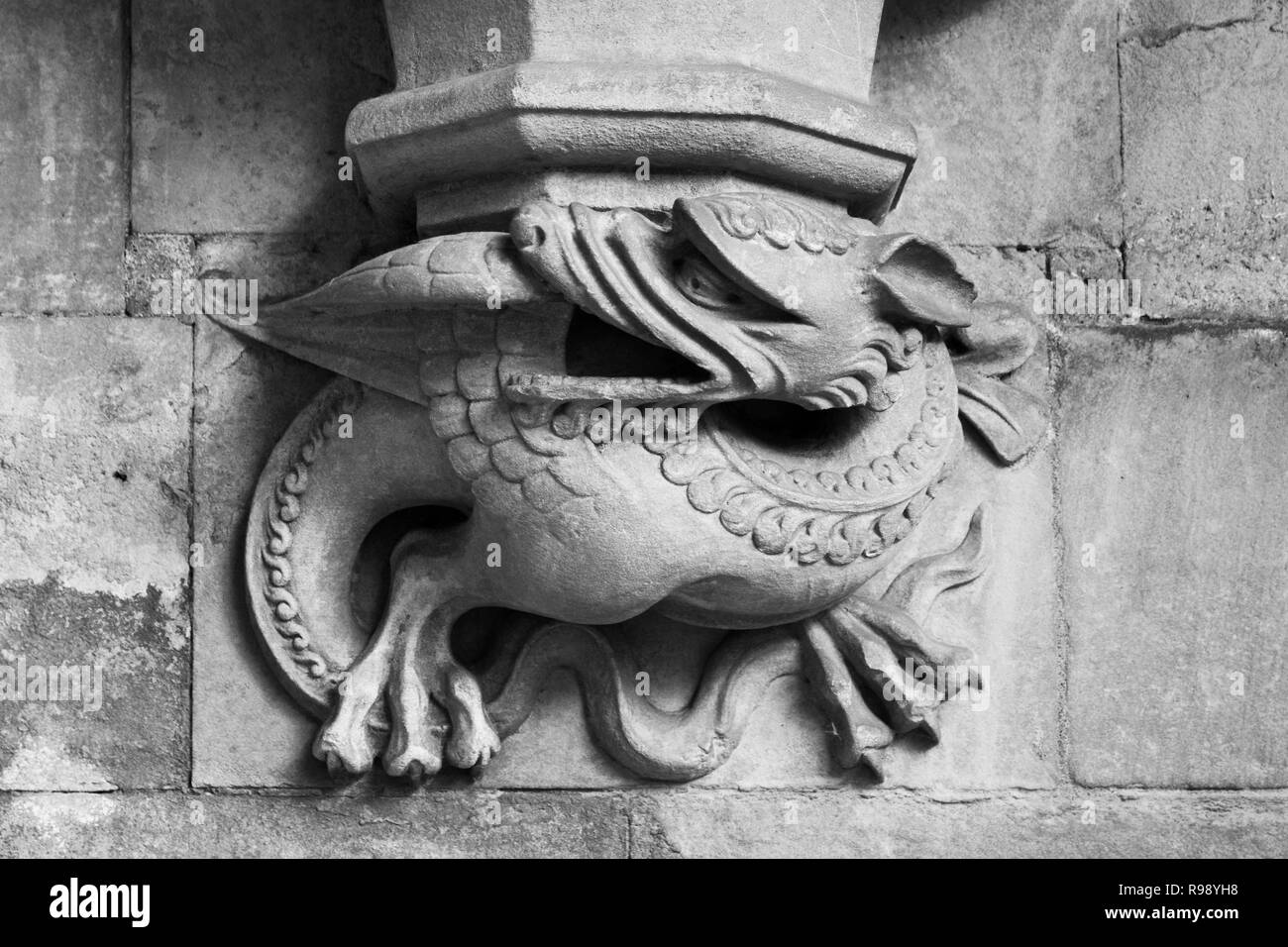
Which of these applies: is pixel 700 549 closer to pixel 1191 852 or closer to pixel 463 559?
pixel 463 559

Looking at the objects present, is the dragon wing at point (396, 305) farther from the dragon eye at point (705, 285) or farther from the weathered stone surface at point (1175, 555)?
the weathered stone surface at point (1175, 555)

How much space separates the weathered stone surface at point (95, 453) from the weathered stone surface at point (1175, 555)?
128cm


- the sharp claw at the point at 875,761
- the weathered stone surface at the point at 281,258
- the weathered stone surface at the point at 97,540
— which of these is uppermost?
the weathered stone surface at the point at 281,258

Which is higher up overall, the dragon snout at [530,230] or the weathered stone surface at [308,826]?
Answer: the dragon snout at [530,230]

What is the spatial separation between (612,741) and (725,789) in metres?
0.18

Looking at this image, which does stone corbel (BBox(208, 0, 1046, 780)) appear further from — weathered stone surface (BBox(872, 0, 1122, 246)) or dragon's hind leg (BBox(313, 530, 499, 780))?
weathered stone surface (BBox(872, 0, 1122, 246))

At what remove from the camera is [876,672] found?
8.45 feet

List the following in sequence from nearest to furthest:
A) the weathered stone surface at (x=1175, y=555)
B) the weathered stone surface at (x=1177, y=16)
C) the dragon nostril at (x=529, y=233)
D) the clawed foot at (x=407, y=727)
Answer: the dragon nostril at (x=529, y=233)
the clawed foot at (x=407, y=727)
the weathered stone surface at (x=1175, y=555)
the weathered stone surface at (x=1177, y=16)

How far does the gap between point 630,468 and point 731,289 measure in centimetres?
26

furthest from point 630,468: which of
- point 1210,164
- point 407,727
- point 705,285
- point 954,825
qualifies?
point 1210,164

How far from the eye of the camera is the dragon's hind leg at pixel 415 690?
8.26ft

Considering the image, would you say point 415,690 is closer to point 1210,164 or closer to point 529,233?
point 529,233

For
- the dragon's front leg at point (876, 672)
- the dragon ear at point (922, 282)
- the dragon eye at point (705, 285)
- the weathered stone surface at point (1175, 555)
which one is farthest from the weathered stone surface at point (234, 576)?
the weathered stone surface at point (1175, 555)

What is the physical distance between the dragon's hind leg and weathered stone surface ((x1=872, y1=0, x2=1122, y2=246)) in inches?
35.2
